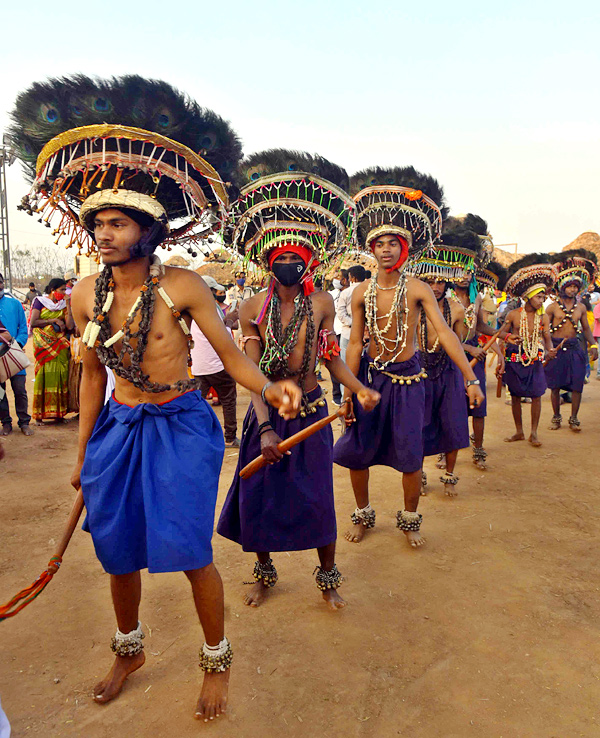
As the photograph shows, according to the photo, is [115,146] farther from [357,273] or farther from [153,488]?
[357,273]

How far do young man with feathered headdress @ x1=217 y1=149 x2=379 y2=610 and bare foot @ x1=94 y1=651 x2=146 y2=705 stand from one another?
811 mm

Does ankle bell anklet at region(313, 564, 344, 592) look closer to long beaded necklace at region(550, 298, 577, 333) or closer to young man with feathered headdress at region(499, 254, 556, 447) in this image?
young man with feathered headdress at region(499, 254, 556, 447)

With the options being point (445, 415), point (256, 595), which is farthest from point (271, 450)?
point (445, 415)

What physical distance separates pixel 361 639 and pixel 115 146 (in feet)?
8.95

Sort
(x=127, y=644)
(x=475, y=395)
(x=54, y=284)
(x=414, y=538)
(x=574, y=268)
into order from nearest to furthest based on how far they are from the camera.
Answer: (x=127, y=644)
(x=475, y=395)
(x=414, y=538)
(x=54, y=284)
(x=574, y=268)

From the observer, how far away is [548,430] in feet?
25.6

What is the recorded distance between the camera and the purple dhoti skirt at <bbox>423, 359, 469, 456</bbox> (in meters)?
4.92

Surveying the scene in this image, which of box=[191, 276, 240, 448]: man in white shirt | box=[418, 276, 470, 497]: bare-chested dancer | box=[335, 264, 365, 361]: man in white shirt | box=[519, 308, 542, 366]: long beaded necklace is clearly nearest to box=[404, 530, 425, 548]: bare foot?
box=[418, 276, 470, 497]: bare-chested dancer

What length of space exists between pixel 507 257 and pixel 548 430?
28.1 meters

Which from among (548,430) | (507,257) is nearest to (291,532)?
(548,430)

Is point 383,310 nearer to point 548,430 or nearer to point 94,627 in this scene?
point 94,627

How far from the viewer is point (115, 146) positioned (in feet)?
7.60

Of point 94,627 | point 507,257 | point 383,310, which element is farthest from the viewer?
point 507,257

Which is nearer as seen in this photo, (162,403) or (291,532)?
(162,403)
